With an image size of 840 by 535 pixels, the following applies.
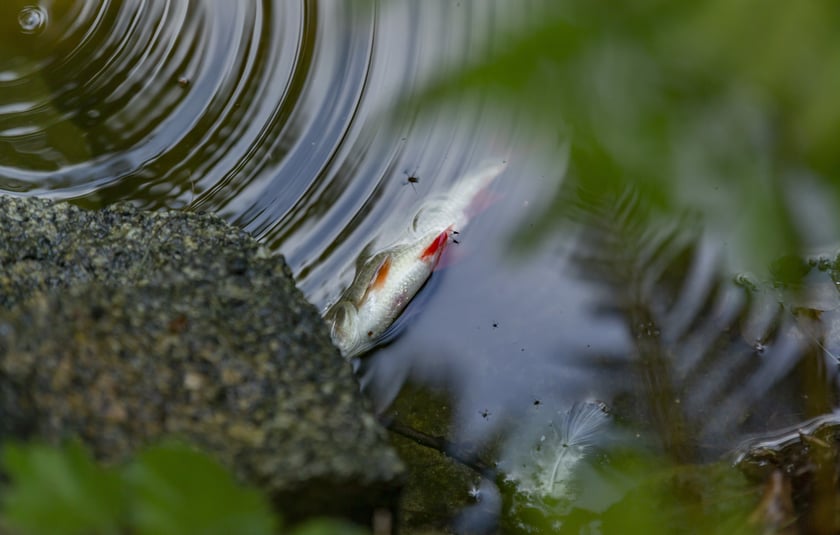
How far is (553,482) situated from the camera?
227cm

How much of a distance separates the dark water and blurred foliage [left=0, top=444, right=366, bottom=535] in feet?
4.29

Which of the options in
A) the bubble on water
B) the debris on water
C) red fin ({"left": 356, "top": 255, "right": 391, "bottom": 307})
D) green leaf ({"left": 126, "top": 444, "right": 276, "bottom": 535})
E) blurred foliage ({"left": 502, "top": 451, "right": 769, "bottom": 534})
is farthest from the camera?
the bubble on water

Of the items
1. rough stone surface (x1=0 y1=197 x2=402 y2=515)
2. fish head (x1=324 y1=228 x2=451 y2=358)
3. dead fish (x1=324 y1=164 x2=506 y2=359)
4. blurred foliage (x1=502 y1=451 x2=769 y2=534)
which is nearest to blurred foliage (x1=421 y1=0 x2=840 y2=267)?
dead fish (x1=324 y1=164 x2=506 y2=359)

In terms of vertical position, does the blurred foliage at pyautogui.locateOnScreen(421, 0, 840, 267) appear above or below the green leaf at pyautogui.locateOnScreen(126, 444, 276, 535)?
above

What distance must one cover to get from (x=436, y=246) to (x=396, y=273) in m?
0.15

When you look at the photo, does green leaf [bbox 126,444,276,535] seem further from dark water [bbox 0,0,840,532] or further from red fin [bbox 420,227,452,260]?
red fin [bbox 420,227,452,260]

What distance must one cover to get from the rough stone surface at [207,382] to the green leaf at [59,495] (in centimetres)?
38

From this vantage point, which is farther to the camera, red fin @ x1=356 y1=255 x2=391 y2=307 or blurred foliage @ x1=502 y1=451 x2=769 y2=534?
red fin @ x1=356 y1=255 x2=391 y2=307

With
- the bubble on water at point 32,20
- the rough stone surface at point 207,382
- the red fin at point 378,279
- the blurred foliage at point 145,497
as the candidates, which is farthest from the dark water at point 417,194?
the blurred foliage at point 145,497

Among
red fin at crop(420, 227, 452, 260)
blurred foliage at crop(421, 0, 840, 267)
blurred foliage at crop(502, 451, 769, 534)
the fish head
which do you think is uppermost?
blurred foliage at crop(421, 0, 840, 267)

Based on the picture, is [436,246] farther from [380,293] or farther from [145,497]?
[145,497]

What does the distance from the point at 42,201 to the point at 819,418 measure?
7.26 ft

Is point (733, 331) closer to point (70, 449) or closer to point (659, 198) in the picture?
point (659, 198)

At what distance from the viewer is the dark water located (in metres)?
2.36
